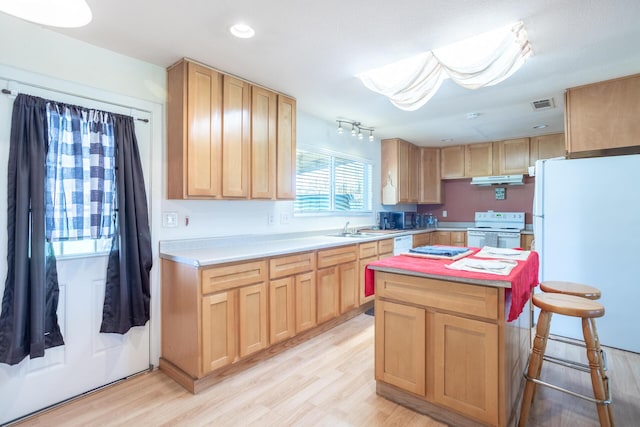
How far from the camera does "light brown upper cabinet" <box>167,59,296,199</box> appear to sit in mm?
2389

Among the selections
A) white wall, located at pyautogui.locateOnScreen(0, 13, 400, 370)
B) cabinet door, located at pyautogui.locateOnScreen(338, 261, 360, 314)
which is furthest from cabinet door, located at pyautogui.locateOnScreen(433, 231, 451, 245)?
white wall, located at pyautogui.locateOnScreen(0, 13, 400, 370)

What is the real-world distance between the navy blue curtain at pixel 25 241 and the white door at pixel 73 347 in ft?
0.21

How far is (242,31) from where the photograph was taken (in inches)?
79.6

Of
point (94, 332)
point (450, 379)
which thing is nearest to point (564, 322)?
point (450, 379)

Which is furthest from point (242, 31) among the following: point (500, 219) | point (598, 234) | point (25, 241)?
point (500, 219)

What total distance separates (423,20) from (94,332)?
2919 millimetres

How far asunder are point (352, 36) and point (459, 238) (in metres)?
4.16

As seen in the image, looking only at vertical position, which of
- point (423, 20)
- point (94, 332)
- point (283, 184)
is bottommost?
point (94, 332)

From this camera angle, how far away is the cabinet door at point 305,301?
2863 mm

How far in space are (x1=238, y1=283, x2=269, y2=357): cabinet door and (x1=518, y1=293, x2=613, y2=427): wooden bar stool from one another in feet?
5.74

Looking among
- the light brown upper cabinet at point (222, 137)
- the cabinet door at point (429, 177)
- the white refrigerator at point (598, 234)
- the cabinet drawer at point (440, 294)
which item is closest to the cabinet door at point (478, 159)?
the cabinet door at point (429, 177)

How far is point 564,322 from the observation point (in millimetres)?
3092

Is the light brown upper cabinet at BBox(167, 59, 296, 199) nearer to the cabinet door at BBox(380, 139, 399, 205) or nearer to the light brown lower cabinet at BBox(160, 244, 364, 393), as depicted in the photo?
the light brown lower cabinet at BBox(160, 244, 364, 393)

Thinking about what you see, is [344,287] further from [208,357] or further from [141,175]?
[141,175]
